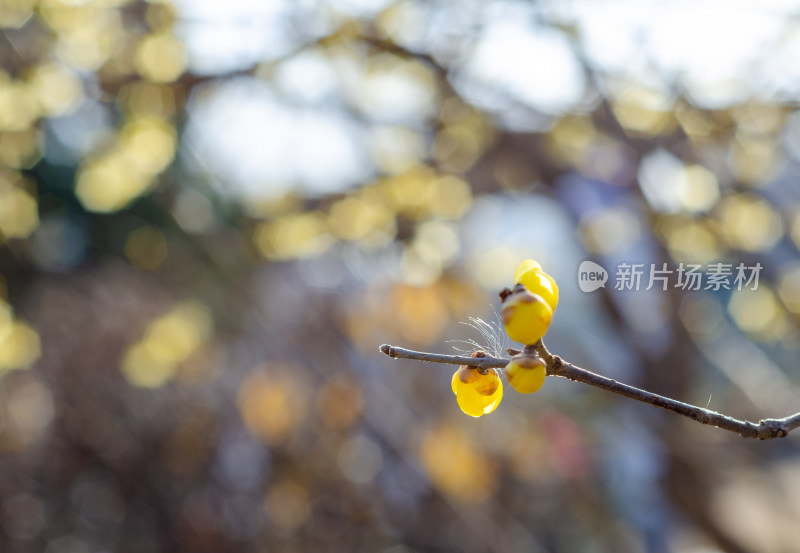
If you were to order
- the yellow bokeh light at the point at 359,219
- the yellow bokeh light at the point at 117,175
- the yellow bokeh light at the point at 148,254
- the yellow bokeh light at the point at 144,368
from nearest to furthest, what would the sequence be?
the yellow bokeh light at the point at 359,219, the yellow bokeh light at the point at 117,175, the yellow bokeh light at the point at 144,368, the yellow bokeh light at the point at 148,254

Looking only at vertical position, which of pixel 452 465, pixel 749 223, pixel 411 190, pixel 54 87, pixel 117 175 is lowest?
pixel 452 465

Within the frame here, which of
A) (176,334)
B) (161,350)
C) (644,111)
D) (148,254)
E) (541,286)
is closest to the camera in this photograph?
(541,286)

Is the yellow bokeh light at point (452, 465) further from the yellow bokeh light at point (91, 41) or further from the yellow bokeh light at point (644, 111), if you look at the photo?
the yellow bokeh light at point (91, 41)

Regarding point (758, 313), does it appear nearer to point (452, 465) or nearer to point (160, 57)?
point (452, 465)

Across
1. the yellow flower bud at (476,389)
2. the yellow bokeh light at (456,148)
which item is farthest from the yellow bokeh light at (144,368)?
the yellow flower bud at (476,389)

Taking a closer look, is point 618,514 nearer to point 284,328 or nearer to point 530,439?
point 530,439

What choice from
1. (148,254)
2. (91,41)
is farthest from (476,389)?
(148,254)

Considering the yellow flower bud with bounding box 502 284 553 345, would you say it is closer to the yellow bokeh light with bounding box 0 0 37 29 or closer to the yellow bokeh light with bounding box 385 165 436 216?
the yellow bokeh light with bounding box 385 165 436 216

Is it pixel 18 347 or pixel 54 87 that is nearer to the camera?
pixel 54 87
